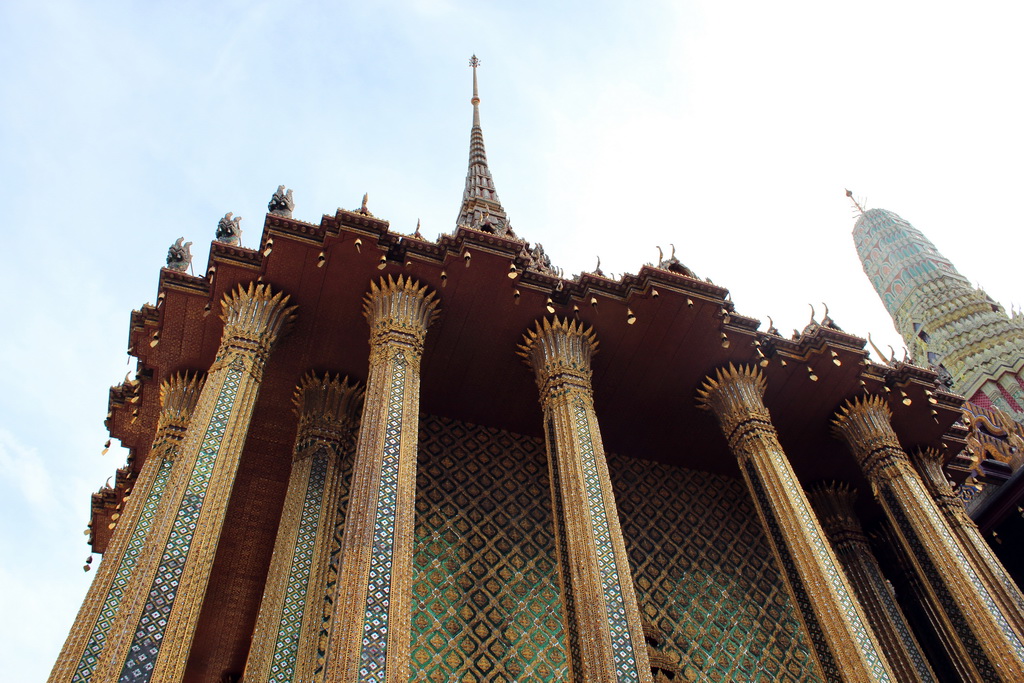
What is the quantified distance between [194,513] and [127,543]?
1.82m

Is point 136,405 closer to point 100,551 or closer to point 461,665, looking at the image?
point 100,551

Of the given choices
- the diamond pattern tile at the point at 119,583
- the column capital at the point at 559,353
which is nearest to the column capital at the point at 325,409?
the diamond pattern tile at the point at 119,583

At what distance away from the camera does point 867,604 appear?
1134 cm

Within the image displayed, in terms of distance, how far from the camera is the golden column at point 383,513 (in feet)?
20.6

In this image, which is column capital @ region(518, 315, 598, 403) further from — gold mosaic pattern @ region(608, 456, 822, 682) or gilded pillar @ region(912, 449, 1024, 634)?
gilded pillar @ region(912, 449, 1024, 634)

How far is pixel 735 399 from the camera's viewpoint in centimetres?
1052

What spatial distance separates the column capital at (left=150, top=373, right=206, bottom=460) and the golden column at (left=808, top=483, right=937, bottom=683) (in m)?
8.98

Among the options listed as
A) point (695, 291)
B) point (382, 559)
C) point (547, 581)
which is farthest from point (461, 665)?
point (695, 291)

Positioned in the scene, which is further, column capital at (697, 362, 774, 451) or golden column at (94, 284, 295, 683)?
column capital at (697, 362, 774, 451)

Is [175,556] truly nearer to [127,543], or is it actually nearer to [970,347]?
[127,543]

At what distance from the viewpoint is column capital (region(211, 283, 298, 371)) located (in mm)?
8672

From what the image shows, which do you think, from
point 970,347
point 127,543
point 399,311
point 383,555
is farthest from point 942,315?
point 127,543

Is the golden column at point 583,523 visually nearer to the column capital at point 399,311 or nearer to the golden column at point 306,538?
the column capital at point 399,311

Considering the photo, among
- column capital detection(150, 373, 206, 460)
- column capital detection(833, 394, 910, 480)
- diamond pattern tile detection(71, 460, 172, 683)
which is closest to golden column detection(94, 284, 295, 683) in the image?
diamond pattern tile detection(71, 460, 172, 683)
